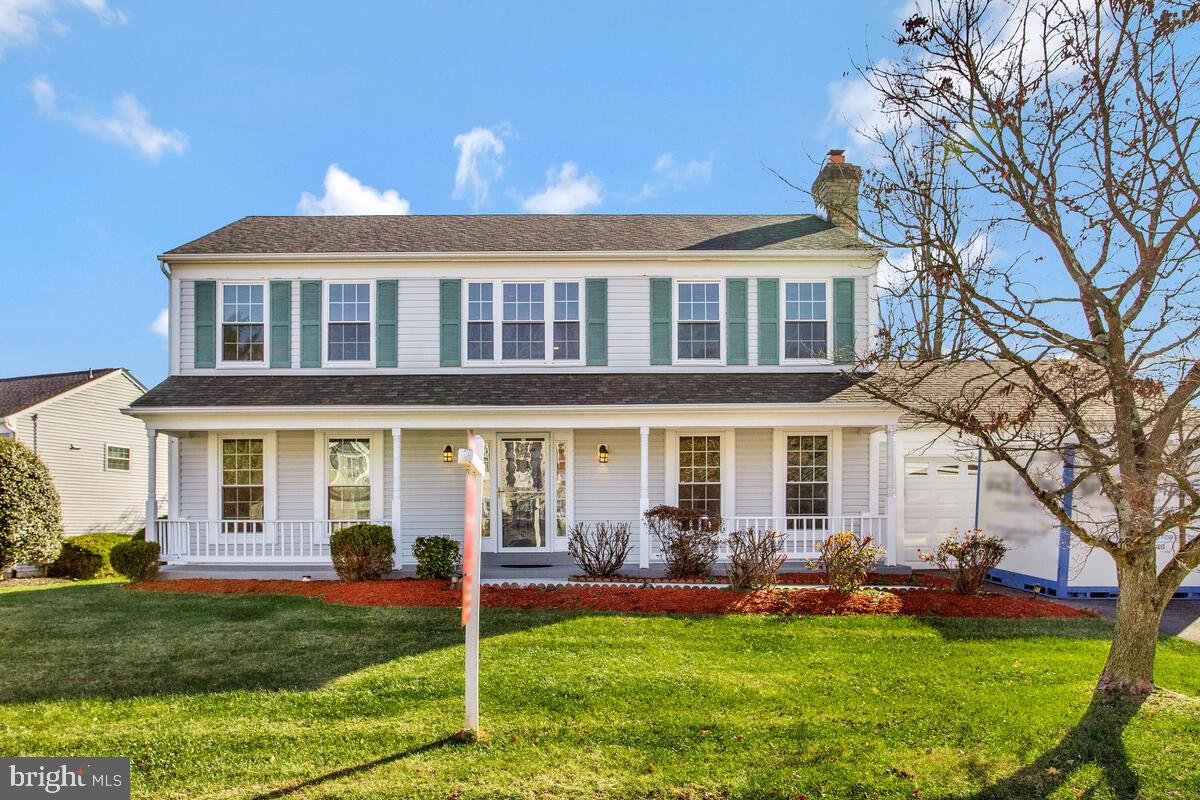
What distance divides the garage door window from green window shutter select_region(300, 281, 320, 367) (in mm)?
8837

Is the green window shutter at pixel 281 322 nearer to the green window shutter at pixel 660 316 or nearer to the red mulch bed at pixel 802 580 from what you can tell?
the green window shutter at pixel 660 316

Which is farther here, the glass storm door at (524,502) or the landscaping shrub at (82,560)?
the landscaping shrub at (82,560)

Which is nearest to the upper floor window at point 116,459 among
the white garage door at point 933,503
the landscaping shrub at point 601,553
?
the landscaping shrub at point 601,553

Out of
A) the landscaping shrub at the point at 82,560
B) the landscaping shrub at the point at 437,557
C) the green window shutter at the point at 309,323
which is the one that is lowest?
the landscaping shrub at the point at 82,560

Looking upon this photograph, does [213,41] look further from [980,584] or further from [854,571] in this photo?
[980,584]

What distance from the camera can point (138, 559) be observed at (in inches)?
475

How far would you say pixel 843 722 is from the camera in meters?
5.59

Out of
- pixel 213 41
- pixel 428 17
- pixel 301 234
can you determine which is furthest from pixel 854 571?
pixel 213 41

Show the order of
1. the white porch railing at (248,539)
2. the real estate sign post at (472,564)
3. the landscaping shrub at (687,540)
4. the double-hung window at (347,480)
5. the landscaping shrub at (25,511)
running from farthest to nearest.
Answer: the landscaping shrub at (25,511), the double-hung window at (347,480), the white porch railing at (248,539), the landscaping shrub at (687,540), the real estate sign post at (472,564)

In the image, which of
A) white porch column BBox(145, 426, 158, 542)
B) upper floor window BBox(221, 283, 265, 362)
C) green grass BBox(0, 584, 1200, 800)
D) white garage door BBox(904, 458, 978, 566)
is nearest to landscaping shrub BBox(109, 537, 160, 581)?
white porch column BBox(145, 426, 158, 542)

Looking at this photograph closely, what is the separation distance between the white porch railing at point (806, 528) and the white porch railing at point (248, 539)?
19.2ft

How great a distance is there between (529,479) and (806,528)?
5103 mm

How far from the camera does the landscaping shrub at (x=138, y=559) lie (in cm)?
1205

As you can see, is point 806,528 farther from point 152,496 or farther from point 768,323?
point 152,496
